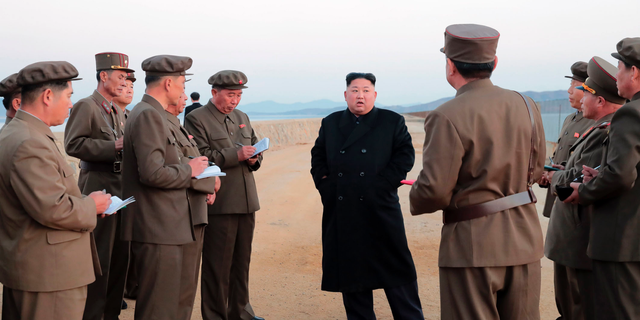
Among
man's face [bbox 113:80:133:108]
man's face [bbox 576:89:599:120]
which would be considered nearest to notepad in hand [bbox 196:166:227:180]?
man's face [bbox 113:80:133:108]

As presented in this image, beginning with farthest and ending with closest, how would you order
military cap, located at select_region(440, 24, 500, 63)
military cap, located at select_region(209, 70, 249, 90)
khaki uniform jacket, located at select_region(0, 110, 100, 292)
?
military cap, located at select_region(209, 70, 249, 90), military cap, located at select_region(440, 24, 500, 63), khaki uniform jacket, located at select_region(0, 110, 100, 292)

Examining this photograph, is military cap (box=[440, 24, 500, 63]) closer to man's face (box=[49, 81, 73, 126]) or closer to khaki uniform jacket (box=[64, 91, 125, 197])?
man's face (box=[49, 81, 73, 126])

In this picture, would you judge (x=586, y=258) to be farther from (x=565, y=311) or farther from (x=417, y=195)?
(x=417, y=195)

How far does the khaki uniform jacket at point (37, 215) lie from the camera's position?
2.60m

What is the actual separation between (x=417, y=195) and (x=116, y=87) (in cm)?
321

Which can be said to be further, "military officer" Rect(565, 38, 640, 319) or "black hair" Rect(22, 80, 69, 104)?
"military officer" Rect(565, 38, 640, 319)

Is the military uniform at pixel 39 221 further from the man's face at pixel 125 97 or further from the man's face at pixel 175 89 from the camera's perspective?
the man's face at pixel 125 97

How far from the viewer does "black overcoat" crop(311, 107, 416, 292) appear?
Result: 3.94 m

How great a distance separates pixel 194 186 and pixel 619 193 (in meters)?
2.68

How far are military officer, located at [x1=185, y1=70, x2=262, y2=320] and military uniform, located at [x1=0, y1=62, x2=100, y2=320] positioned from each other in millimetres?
1661

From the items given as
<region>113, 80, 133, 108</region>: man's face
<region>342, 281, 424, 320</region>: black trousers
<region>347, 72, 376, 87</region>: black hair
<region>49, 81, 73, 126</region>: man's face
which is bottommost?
<region>342, 281, 424, 320</region>: black trousers

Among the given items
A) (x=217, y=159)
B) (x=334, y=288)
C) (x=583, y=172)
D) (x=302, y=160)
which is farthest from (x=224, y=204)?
(x=302, y=160)

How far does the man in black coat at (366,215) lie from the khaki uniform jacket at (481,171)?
1.18m

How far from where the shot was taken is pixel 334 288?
4031 millimetres
